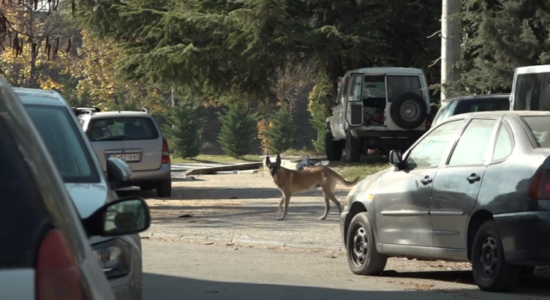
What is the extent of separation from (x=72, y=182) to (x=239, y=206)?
12.7 meters

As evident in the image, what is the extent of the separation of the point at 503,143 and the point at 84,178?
3963mm

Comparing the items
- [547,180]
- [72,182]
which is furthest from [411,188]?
[72,182]

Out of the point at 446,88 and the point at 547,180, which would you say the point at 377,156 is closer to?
the point at 446,88

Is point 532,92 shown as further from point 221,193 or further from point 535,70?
point 221,193

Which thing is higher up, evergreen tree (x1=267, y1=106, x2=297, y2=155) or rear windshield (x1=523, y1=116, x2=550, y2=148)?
rear windshield (x1=523, y1=116, x2=550, y2=148)

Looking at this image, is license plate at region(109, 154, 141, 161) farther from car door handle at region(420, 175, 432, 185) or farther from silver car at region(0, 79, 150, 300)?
silver car at region(0, 79, 150, 300)

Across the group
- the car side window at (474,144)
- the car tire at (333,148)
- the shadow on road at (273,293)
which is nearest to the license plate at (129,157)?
the shadow on road at (273,293)

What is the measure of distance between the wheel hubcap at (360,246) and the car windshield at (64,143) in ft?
13.7

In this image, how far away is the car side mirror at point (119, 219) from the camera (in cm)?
395

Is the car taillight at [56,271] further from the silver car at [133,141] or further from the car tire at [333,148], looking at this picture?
the car tire at [333,148]

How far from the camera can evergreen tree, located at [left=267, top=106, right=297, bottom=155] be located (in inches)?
2040

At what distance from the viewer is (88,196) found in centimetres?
615

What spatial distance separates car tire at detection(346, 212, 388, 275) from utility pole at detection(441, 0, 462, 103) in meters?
13.0

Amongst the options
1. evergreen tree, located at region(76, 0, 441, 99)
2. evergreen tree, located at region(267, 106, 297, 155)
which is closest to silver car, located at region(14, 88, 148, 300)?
evergreen tree, located at region(76, 0, 441, 99)
